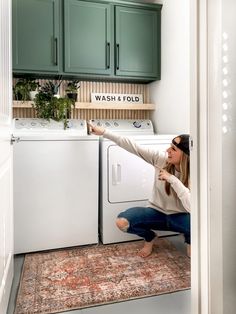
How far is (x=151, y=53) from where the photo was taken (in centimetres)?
315

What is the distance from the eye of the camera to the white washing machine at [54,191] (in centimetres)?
232

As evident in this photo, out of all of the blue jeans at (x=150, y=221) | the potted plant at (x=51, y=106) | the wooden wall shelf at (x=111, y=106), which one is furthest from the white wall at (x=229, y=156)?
the wooden wall shelf at (x=111, y=106)

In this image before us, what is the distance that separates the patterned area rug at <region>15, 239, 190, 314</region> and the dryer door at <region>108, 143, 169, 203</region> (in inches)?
18.2

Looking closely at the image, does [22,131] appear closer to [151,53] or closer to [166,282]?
[151,53]

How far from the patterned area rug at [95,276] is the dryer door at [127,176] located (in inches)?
18.2

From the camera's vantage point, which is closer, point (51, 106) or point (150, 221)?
point (150, 221)

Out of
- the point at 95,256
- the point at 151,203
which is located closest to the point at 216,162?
the point at 151,203

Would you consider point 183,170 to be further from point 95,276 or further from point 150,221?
point 95,276

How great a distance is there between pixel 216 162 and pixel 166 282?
1127 mm

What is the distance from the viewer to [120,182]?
8.34 ft

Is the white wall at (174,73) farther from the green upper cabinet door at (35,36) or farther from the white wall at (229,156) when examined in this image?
the white wall at (229,156)

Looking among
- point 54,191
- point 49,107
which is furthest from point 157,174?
point 49,107

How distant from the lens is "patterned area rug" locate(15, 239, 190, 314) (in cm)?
169

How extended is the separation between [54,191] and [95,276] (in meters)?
0.79
